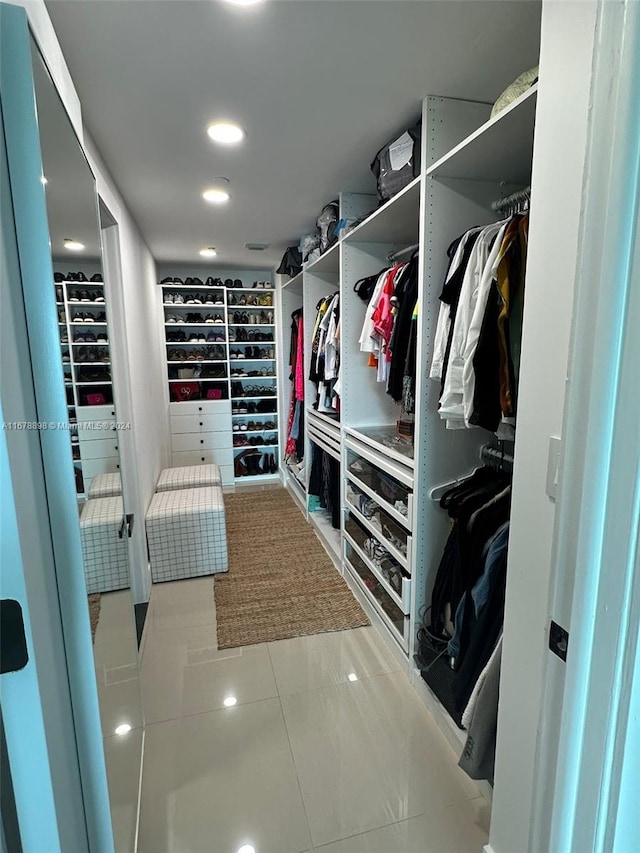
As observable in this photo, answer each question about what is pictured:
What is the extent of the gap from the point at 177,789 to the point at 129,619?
2.02 feet

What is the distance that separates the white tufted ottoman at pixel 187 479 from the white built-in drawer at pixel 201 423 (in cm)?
96

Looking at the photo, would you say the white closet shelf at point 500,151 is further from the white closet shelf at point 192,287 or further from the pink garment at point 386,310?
the white closet shelf at point 192,287

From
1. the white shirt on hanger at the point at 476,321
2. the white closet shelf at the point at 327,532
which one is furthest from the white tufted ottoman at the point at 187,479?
the white shirt on hanger at the point at 476,321

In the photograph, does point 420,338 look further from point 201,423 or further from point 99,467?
point 201,423

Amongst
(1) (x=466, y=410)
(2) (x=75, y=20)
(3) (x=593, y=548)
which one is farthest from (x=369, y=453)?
(2) (x=75, y=20)

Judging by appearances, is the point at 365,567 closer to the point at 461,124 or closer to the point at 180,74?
the point at 461,124

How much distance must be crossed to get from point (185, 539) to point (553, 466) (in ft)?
7.82

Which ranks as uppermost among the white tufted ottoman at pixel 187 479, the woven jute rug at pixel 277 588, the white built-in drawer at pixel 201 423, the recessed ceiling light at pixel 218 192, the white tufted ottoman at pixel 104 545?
the recessed ceiling light at pixel 218 192

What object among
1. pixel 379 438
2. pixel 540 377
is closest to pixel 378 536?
pixel 379 438

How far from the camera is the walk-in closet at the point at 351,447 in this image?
1.90ft

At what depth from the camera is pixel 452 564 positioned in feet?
5.25

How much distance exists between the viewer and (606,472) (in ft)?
1.76

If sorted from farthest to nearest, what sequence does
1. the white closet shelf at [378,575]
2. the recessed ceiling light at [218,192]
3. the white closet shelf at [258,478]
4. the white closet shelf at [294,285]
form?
the white closet shelf at [258,478] → the white closet shelf at [294,285] → the recessed ceiling light at [218,192] → the white closet shelf at [378,575]

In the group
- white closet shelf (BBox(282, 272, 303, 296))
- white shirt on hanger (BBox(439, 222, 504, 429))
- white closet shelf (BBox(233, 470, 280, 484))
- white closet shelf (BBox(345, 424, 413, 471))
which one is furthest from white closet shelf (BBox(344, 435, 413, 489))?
white closet shelf (BBox(233, 470, 280, 484))
